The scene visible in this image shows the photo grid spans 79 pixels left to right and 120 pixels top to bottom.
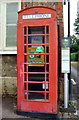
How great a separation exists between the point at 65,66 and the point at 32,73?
0.95 meters

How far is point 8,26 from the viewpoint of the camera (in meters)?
6.05

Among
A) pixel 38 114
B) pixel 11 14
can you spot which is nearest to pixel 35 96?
pixel 38 114

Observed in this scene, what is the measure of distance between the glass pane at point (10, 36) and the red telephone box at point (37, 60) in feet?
5.64

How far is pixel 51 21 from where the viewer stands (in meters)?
4.19

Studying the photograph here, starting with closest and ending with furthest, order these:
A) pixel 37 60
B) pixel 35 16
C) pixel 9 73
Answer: pixel 35 16, pixel 37 60, pixel 9 73

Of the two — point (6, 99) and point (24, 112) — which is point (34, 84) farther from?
point (6, 99)

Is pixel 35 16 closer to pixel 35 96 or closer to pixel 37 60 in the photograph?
pixel 37 60

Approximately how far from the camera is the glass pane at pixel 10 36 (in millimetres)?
6039

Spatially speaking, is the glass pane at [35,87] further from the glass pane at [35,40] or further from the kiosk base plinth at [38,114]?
the glass pane at [35,40]

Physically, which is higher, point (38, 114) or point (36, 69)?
point (36, 69)

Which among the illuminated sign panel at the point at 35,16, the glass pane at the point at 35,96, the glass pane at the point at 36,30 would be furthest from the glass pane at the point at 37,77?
the illuminated sign panel at the point at 35,16

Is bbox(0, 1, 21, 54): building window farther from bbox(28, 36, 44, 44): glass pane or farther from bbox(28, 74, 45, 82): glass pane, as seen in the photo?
bbox(28, 74, 45, 82): glass pane

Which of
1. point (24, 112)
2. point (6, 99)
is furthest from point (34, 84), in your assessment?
point (6, 99)

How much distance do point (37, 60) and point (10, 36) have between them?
211 cm
